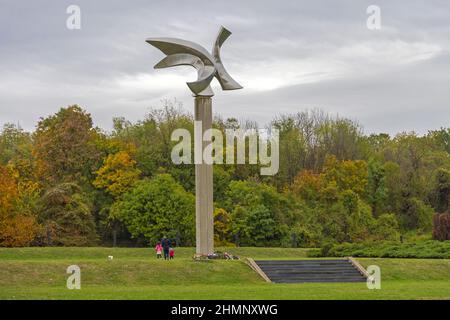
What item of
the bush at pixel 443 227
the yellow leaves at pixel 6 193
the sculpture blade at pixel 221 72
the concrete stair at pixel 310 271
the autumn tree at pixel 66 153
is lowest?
the concrete stair at pixel 310 271

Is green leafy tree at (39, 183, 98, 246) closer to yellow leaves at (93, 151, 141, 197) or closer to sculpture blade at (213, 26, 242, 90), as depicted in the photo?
yellow leaves at (93, 151, 141, 197)

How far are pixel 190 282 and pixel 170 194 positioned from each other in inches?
745

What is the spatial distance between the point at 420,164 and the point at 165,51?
144ft

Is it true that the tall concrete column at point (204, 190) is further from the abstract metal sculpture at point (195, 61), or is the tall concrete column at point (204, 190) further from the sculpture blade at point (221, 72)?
the sculpture blade at point (221, 72)

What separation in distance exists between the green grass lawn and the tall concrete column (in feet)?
→ 4.18

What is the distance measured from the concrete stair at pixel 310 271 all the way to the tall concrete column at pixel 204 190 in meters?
2.59

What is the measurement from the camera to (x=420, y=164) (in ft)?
247

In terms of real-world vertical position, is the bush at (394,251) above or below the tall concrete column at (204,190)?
below

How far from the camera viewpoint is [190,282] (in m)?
33.3

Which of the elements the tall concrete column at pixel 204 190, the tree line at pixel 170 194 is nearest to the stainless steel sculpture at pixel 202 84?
the tall concrete column at pixel 204 190

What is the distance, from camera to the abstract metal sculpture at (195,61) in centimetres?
3628
